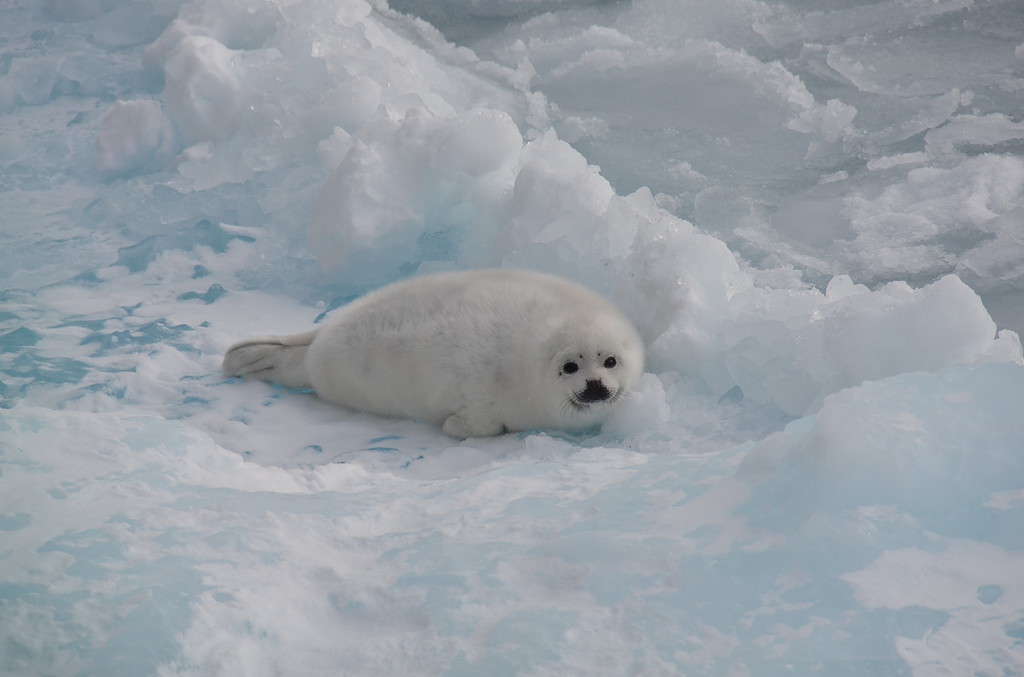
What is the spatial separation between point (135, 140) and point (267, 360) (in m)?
1.98

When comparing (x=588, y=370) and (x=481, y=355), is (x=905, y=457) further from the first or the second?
(x=481, y=355)

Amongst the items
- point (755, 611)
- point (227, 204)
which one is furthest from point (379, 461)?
point (227, 204)

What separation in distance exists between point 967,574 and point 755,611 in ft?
1.20

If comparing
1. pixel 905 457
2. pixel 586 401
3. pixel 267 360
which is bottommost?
pixel 267 360

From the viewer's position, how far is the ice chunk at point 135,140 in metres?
5.09

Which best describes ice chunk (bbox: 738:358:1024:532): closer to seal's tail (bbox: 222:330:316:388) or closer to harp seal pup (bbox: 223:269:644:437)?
harp seal pup (bbox: 223:269:644:437)

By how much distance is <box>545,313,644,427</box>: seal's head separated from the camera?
3.24 meters

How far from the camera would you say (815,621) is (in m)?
1.96

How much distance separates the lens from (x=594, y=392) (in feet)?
10.6

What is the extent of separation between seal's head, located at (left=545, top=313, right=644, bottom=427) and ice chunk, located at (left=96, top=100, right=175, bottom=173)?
2.58 m

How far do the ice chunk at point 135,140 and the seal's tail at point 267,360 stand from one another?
70.6 inches

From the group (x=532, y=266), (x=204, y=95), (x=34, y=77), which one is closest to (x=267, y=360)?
(x=532, y=266)

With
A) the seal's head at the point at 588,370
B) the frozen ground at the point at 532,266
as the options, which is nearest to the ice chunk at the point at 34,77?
the frozen ground at the point at 532,266

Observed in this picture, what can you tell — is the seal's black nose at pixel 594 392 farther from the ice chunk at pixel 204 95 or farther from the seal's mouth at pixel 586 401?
the ice chunk at pixel 204 95
